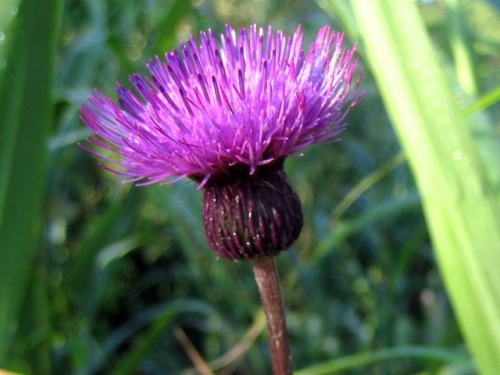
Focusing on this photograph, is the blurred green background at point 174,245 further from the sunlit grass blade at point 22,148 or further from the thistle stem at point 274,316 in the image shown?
the thistle stem at point 274,316

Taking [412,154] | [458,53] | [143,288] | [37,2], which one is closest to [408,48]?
[412,154]

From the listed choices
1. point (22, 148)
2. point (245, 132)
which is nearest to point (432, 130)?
point (245, 132)

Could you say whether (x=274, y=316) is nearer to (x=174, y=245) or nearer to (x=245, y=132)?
(x=245, y=132)

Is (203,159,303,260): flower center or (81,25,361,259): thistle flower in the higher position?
(81,25,361,259): thistle flower

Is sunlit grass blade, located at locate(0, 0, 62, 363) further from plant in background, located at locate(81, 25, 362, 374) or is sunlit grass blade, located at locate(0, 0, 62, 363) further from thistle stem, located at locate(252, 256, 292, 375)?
thistle stem, located at locate(252, 256, 292, 375)

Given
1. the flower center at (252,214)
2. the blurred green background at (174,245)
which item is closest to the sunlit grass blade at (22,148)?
the blurred green background at (174,245)

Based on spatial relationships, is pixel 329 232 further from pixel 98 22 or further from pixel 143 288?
pixel 98 22

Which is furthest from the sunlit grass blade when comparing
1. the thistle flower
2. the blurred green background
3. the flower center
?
the flower center
